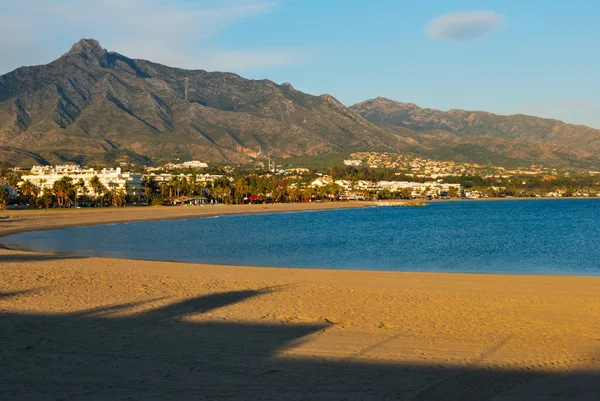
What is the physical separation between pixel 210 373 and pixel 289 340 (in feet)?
9.25

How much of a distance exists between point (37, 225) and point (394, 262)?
42.7 m

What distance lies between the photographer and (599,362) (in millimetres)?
11078

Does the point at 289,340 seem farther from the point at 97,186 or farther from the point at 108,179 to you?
the point at 108,179

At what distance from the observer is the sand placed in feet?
29.6

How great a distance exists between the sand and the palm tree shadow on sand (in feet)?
0.10

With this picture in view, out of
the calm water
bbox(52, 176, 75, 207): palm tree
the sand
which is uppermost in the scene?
bbox(52, 176, 75, 207): palm tree

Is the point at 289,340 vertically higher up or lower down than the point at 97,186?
lower down

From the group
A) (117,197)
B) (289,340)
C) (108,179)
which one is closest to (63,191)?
(117,197)

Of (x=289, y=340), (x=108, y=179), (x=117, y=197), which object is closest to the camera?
(x=289, y=340)

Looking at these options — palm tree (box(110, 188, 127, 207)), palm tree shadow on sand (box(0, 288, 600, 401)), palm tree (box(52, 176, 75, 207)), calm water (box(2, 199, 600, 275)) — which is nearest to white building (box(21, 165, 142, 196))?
palm tree (box(110, 188, 127, 207))

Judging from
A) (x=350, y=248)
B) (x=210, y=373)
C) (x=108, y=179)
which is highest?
(x=108, y=179)

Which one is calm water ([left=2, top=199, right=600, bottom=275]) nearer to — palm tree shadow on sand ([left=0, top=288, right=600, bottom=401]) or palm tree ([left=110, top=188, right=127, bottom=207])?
palm tree shadow on sand ([left=0, top=288, right=600, bottom=401])

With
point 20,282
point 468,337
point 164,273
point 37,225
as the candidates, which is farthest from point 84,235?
point 468,337

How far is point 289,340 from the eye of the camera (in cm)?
1208
